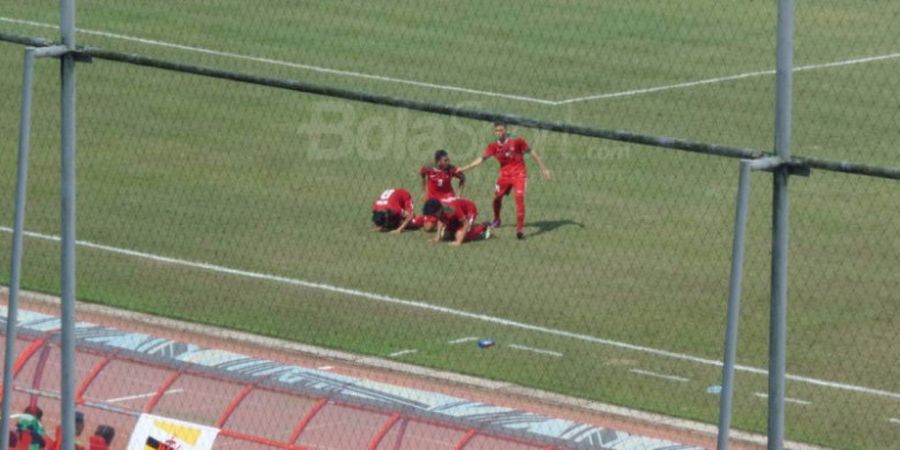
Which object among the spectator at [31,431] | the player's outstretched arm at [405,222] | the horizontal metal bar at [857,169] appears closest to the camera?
the horizontal metal bar at [857,169]

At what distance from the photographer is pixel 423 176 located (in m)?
20.8

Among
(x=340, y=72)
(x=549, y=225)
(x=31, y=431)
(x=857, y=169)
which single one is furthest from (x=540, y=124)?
(x=340, y=72)

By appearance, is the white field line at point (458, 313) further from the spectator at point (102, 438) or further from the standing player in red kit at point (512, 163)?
the spectator at point (102, 438)

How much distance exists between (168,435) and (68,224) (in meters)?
1.96

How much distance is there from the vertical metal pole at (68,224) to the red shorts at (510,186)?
1053cm

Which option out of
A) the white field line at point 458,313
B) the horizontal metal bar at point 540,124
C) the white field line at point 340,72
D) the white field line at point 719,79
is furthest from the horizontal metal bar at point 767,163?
the white field line at point 340,72

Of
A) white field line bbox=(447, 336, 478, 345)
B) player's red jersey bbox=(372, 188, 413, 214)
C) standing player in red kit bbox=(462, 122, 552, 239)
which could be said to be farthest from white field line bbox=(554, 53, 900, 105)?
white field line bbox=(447, 336, 478, 345)

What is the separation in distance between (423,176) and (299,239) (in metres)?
1.57

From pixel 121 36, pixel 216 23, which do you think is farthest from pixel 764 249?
pixel 121 36

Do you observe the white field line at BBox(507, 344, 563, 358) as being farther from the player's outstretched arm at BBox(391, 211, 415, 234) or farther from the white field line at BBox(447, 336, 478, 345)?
the player's outstretched arm at BBox(391, 211, 415, 234)

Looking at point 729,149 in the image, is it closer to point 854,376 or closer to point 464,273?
point 854,376

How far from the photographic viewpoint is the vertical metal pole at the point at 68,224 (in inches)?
400

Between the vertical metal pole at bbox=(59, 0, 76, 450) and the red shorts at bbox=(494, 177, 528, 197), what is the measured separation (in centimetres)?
1053

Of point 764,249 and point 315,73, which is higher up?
point 315,73
